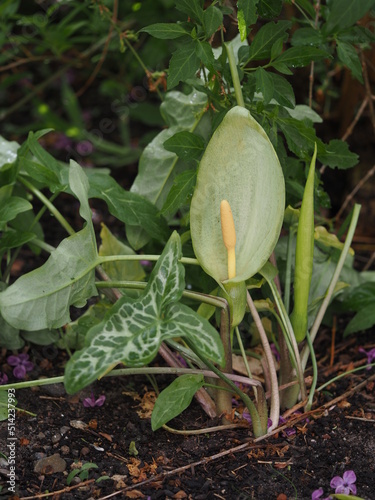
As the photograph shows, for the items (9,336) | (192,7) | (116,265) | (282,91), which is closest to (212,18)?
(192,7)

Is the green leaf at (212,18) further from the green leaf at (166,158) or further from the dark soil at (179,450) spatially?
the dark soil at (179,450)

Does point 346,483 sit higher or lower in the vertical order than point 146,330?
lower

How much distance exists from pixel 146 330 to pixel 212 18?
462 millimetres

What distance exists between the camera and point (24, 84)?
2424 millimetres

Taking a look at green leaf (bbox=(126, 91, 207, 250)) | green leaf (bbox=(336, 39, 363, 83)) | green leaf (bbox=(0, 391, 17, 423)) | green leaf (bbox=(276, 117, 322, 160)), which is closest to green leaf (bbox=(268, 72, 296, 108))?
green leaf (bbox=(276, 117, 322, 160))

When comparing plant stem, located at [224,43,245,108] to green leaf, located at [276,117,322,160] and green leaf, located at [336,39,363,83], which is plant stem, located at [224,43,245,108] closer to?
green leaf, located at [276,117,322,160]

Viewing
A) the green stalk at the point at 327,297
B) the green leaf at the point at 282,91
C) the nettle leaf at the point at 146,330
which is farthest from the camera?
the green stalk at the point at 327,297

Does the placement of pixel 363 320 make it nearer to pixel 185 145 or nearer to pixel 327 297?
pixel 327 297

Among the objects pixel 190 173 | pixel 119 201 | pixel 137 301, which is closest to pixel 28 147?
pixel 119 201

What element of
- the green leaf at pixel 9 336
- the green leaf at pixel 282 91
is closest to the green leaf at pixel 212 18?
the green leaf at pixel 282 91

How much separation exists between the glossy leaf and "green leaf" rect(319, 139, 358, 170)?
0.19 m

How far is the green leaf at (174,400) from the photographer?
956 mm

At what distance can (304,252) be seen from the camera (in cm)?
104

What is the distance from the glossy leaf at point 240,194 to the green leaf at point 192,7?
0.15 meters
